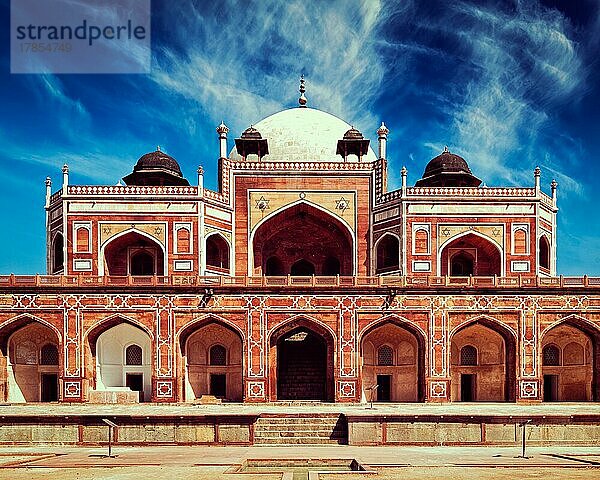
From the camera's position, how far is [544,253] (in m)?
29.5

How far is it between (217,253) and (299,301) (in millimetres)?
6493

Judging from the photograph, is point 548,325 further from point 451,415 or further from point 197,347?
point 197,347

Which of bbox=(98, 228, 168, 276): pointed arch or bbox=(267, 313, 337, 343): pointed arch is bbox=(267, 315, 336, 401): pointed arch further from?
bbox=(98, 228, 168, 276): pointed arch

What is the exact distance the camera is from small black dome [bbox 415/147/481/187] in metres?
30.0

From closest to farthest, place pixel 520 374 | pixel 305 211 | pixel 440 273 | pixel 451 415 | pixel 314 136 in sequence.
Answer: pixel 451 415
pixel 520 374
pixel 440 273
pixel 305 211
pixel 314 136

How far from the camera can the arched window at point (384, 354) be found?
2519 centimetres

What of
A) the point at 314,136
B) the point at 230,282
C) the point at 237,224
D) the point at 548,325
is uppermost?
the point at 314,136

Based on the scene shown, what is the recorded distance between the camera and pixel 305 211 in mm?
29766

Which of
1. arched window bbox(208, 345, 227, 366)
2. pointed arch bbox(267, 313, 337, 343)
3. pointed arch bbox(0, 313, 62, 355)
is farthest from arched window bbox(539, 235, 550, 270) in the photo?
pointed arch bbox(0, 313, 62, 355)

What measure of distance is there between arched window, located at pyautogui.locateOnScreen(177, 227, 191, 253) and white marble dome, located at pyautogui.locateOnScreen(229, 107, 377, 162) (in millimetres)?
5946

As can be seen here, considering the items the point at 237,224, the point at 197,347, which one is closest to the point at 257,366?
the point at 197,347

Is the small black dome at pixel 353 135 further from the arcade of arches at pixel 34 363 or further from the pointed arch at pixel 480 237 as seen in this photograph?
the arcade of arches at pixel 34 363

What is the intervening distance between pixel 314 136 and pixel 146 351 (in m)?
13.7

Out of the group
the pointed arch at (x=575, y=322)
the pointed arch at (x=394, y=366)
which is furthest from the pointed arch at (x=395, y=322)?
the pointed arch at (x=575, y=322)
